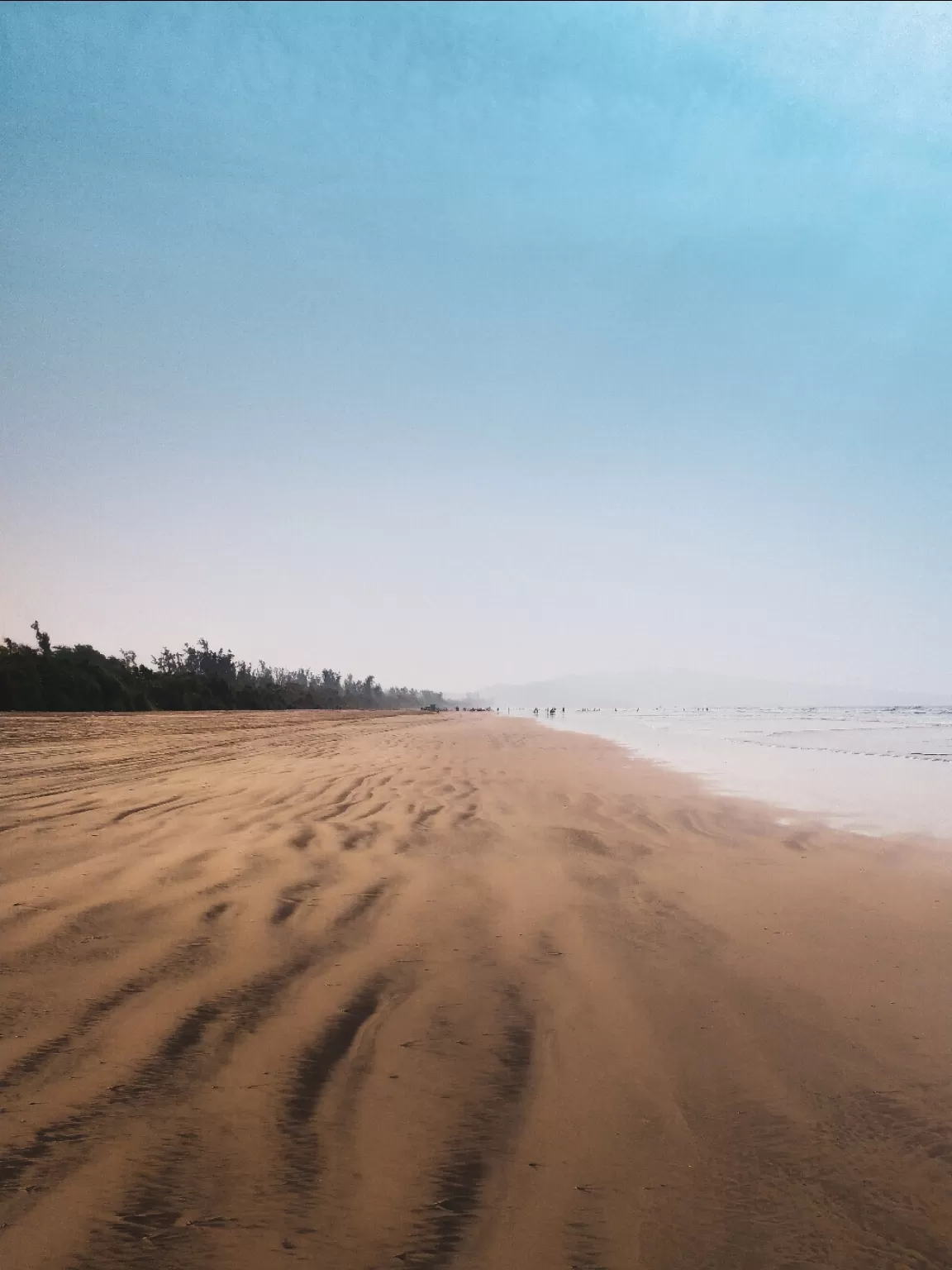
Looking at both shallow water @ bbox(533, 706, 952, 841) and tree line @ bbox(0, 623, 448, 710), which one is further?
tree line @ bbox(0, 623, 448, 710)

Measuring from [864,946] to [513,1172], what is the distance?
8.40 feet

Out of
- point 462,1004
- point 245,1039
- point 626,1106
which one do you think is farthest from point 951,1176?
point 245,1039

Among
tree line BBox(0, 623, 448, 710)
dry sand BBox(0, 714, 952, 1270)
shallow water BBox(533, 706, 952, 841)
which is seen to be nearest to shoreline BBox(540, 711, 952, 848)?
shallow water BBox(533, 706, 952, 841)

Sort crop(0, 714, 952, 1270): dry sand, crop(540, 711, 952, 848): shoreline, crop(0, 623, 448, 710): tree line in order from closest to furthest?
crop(0, 714, 952, 1270): dry sand
crop(540, 711, 952, 848): shoreline
crop(0, 623, 448, 710): tree line

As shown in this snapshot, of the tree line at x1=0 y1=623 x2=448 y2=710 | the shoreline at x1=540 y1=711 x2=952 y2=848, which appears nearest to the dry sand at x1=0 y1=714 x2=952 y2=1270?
the shoreline at x1=540 y1=711 x2=952 y2=848

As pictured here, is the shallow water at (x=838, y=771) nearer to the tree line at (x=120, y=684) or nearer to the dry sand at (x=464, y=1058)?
the dry sand at (x=464, y=1058)

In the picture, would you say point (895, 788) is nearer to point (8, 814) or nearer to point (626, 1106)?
point (626, 1106)

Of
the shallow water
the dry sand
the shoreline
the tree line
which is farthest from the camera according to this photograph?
the tree line

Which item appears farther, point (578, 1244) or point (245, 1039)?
point (245, 1039)

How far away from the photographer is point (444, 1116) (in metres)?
1.92

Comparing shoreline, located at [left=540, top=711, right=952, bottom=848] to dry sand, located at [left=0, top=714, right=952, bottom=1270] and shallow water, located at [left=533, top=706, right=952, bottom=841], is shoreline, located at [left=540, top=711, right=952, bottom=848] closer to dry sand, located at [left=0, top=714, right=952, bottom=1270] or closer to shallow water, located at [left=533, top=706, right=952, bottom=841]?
shallow water, located at [left=533, top=706, right=952, bottom=841]

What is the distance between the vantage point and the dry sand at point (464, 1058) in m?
1.52

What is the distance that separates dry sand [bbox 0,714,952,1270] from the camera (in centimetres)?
152

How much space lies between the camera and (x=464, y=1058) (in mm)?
2264
